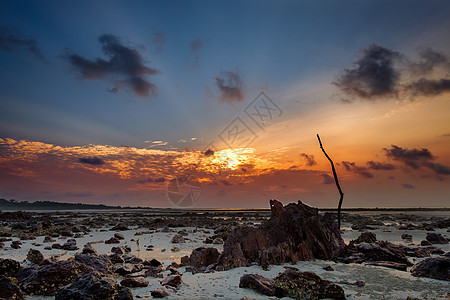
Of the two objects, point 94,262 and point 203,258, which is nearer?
point 94,262

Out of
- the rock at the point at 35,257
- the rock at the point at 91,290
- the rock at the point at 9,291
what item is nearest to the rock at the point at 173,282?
the rock at the point at 91,290

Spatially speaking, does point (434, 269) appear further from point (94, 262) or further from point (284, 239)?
point (94, 262)

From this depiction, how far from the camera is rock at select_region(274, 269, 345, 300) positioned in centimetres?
781

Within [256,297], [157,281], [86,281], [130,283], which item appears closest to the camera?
[86,281]

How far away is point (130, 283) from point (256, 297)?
13.8ft

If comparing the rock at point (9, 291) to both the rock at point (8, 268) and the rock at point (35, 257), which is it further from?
the rock at point (35, 257)

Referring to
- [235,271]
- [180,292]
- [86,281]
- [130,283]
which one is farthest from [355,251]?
[86,281]

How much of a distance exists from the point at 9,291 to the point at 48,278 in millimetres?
1176

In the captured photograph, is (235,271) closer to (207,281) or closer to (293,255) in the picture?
(207,281)

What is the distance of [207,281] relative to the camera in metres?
9.57

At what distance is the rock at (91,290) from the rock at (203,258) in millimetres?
5557

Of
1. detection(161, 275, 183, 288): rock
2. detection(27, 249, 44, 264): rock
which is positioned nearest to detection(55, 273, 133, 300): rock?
detection(161, 275, 183, 288): rock

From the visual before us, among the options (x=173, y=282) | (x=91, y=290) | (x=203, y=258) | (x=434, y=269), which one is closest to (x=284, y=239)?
(x=203, y=258)

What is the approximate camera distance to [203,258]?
12.4 meters
